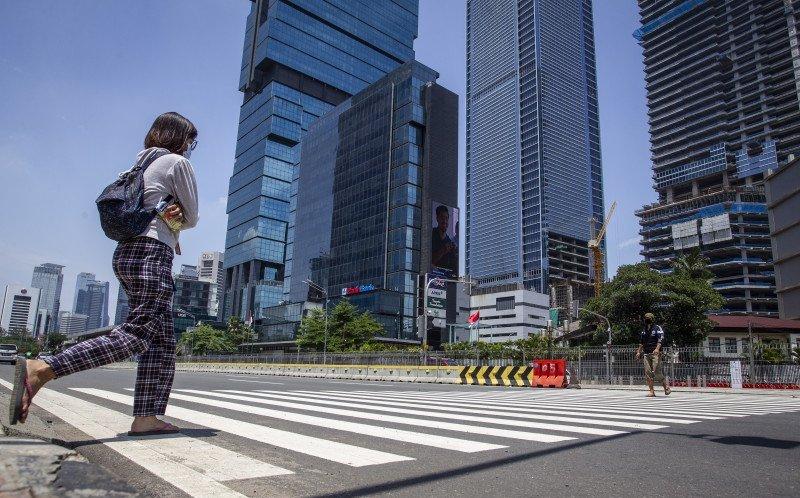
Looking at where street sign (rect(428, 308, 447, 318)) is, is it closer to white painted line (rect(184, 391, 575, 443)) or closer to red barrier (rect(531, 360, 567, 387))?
red barrier (rect(531, 360, 567, 387))

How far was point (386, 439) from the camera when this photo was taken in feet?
11.9

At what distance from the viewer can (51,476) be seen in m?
1.69

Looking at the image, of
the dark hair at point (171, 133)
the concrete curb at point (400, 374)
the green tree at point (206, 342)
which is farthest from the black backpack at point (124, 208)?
the green tree at point (206, 342)

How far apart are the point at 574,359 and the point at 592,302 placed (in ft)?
71.9

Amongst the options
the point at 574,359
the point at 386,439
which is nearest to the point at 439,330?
the point at 574,359

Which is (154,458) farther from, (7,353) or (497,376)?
(7,353)

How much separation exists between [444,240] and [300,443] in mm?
87065

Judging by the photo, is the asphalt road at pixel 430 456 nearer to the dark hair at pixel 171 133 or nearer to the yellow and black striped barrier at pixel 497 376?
the dark hair at pixel 171 133

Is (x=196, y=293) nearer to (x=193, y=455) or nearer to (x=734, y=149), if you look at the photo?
(x=734, y=149)

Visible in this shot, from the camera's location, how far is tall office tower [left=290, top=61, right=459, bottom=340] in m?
87.2

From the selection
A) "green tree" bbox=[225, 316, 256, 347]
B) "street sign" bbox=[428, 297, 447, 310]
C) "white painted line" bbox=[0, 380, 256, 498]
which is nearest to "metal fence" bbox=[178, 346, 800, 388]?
"white painted line" bbox=[0, 380, 256, 498]

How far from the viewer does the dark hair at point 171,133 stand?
370 centimetres

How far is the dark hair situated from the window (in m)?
143

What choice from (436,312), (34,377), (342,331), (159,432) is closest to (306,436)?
(159,432)
